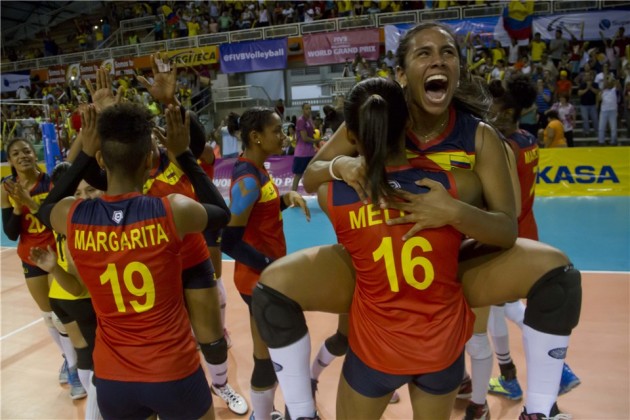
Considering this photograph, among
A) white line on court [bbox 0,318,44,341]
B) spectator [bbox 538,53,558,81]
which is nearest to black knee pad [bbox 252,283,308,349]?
white line on court [bbox 0,318,44,341]

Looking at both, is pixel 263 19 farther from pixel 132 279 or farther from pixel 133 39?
pixel 132 279

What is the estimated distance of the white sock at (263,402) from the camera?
2.73 meters

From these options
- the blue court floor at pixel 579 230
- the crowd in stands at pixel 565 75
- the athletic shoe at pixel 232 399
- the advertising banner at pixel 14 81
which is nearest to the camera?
the athletic shoe at pixel 232 399

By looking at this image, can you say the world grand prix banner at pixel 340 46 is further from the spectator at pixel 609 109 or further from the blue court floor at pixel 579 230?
the blue court floor at pixel 579 230

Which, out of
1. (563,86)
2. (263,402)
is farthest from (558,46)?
(263,402)

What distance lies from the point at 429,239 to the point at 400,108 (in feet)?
1.34

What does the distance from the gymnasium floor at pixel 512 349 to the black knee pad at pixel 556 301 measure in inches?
63.0

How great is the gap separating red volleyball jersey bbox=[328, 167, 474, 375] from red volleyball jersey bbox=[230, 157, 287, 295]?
122 cm

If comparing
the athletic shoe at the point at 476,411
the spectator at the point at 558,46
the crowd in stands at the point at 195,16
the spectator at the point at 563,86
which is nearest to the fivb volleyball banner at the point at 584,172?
the spectator at the point at 563,86

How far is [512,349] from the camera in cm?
382

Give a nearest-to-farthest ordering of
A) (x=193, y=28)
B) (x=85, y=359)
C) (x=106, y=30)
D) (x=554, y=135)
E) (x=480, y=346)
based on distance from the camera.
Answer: (x=480, y=346) → (x=85, y=359) → (x=554, y=135) → (x=193, y=28) → (x=106, y=30)

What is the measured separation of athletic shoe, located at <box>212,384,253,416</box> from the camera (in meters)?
3.27

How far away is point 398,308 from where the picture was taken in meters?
1.61

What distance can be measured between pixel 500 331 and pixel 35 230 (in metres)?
3.30
